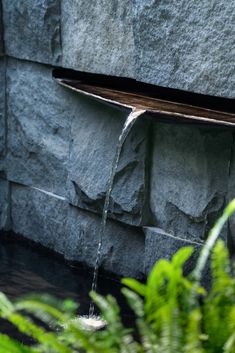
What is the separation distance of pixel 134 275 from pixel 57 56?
3.76 ft

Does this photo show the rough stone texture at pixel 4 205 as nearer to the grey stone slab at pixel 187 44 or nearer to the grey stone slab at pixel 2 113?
the grey stone slab at pixel 2 113

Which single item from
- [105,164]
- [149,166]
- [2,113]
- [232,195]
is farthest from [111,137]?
A: [2,113]

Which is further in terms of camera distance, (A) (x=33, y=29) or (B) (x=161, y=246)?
(A) (x=33, y=29)

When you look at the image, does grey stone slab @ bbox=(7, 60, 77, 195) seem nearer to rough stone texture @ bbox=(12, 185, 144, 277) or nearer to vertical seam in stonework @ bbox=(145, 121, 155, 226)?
rough stone texture @ bbox=(12, 185, 144, 277)

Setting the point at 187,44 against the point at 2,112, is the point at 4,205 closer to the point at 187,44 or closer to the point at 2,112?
the point at 2,112

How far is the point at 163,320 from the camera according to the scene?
133 cm

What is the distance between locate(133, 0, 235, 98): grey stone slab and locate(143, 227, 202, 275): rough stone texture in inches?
25.8

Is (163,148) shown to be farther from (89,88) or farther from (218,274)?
(218,274)

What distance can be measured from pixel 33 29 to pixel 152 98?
0.98m

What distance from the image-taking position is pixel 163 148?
3.69 m

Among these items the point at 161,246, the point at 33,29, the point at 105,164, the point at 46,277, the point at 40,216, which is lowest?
the point at 46,277

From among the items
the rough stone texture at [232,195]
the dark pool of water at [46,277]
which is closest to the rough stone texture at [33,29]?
the dark pool of water at [46,277]

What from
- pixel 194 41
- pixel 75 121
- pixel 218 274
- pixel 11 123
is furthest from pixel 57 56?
pixel 218 274

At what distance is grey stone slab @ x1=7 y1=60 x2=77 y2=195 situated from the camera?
432 centimetres
